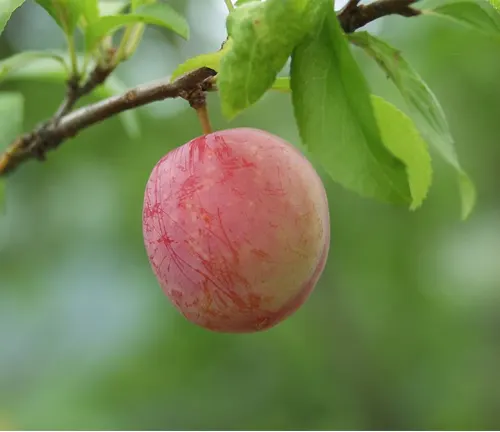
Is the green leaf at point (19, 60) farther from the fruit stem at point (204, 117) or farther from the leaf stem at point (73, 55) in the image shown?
the fruit stem at point (204, 117)

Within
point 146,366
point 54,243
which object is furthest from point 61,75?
point 54,243

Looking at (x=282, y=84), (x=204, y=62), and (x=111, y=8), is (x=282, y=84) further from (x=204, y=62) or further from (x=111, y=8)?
(x=111, y=8)

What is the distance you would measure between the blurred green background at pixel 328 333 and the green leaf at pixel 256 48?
5.36 feet

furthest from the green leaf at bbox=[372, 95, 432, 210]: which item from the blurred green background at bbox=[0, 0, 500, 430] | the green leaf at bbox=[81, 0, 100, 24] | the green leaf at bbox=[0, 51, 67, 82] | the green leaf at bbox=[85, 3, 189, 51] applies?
the blurred green background at bbox=[0, 0, 500, 430]

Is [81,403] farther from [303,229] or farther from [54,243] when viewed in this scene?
[303,229]

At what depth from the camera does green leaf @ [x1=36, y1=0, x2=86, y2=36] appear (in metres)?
0.71

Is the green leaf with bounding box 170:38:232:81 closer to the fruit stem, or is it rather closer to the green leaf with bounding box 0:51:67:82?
the fruit stem

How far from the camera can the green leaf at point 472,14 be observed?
0.58m

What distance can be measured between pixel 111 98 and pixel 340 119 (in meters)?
0.30

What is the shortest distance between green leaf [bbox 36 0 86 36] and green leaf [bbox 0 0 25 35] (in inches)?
3.6

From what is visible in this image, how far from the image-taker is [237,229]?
21.9 inches

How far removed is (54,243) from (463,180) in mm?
2237

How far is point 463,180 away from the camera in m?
0.67

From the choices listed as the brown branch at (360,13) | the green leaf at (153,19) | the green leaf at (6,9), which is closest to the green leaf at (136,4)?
the green leaf at (153,19)
